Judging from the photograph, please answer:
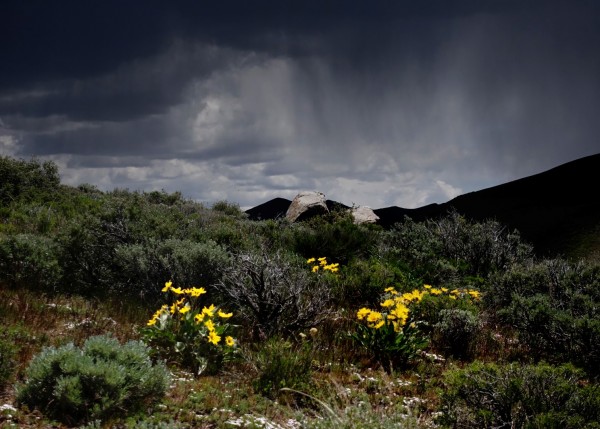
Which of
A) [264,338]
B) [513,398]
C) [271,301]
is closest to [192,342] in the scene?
[264,338]

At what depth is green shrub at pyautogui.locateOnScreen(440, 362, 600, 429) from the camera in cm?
496

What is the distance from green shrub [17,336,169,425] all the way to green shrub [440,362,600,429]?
9.16ft

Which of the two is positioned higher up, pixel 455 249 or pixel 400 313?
pixel 455 249

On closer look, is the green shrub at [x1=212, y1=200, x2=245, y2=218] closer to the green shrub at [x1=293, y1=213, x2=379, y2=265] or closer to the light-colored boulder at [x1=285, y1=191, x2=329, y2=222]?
the light-colored boulder at [x1=285, y1=191, x2=329, y2=222]

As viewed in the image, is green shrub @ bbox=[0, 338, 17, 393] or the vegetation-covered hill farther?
green shrub @ bbox=[0, 338, 17, 393]

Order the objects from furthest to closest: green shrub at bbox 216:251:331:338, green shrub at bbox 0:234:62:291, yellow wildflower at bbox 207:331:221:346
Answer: green shrub at bbox 0:234:62:291
green shrub at bbox 216:251:331:338
yellow wildflower at bbox 207:331:221:346

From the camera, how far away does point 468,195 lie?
3794cm

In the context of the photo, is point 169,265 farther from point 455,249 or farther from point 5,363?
point 455,249

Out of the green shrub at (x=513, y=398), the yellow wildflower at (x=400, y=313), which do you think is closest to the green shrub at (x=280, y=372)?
the green shrub at (x=513, y=398)

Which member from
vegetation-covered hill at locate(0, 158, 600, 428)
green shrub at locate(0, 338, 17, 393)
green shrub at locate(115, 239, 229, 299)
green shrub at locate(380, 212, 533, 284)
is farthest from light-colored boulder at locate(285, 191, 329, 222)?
green shrub at locate(0, 338, 17, 393)

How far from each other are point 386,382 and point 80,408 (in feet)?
11.0

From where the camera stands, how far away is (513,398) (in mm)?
5125

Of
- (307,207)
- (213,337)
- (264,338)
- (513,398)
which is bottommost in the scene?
(513,398)

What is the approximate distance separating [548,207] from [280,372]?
95.4ft
